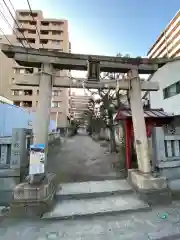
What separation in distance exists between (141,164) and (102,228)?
2138mm

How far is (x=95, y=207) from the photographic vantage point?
12.3ft

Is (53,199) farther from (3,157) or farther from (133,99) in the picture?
(133,99)

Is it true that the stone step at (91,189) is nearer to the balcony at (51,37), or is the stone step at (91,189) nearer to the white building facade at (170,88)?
the white building facade at (170,88)

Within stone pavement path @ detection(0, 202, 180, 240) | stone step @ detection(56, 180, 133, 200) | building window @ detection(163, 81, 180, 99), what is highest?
building window @ detection(163, 81, 180, 99)

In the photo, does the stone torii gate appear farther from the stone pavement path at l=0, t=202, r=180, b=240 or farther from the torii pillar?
the stone pavement path at l=0, t=202, r=180, b=240

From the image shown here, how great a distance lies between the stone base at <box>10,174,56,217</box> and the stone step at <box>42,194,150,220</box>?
20 centimetres

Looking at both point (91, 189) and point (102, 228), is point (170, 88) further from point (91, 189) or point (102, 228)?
point (102, 228)

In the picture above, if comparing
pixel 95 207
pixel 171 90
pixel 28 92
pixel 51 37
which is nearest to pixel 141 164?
pixel 95 207

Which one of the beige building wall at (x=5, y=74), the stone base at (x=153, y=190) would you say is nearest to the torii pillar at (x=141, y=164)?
the stone base at (x=153, y=190)

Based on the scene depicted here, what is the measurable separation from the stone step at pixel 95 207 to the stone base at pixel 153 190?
217 millimetres

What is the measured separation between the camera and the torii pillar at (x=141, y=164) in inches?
158

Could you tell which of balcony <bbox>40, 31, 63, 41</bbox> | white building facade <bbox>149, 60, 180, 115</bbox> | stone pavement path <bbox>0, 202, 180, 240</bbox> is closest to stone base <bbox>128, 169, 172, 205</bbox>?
stone pavement path <bbox>0, 202, 180, 240</bbox>

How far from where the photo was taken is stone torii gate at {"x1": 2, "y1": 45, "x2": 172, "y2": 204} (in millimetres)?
4262

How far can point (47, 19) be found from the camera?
37.0 metres
